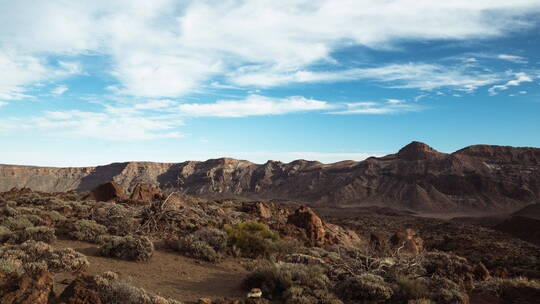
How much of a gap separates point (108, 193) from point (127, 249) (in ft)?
50.0

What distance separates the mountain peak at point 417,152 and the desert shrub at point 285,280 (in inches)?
4068

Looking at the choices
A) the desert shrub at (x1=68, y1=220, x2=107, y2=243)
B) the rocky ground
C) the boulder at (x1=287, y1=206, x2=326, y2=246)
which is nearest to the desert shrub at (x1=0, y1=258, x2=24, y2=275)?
the rocky ground

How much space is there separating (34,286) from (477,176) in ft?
329

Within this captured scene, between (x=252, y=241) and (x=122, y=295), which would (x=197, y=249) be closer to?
(x=252, y=241)

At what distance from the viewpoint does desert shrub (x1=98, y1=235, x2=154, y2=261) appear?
10.0 meters

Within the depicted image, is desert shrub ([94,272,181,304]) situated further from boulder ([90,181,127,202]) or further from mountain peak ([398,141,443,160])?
mountain peak ([398,141,443,160])

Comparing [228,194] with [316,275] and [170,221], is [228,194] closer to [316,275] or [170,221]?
[170,221]

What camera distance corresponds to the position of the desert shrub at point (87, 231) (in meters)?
11.6

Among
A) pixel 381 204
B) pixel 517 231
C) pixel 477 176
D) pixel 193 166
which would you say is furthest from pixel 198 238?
pixel 193 166

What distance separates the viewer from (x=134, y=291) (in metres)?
6.26

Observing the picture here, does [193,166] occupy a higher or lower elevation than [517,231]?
higher

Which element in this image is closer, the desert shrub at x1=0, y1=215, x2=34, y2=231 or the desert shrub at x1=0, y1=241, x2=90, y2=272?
the desert shrub at x1=0, y1=241, x2=90, y2=272

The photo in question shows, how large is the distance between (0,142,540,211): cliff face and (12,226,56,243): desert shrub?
204 ft

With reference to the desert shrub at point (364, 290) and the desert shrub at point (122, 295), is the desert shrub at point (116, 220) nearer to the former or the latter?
the desert shrub at point (122, 295)
